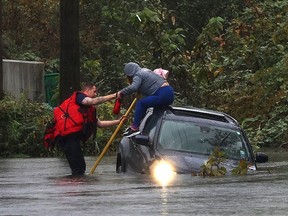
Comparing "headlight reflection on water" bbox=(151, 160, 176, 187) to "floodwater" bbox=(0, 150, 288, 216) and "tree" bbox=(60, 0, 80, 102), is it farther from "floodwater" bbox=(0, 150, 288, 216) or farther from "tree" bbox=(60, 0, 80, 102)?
"tree" bbox=(60, 0, 80, 102)

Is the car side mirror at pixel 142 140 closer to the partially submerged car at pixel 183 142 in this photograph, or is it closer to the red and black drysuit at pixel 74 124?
the partially submerged car at pixel 183 142

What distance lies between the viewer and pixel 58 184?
1389 centimetres

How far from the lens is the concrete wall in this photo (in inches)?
1292

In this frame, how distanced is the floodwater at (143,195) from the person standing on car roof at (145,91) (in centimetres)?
135

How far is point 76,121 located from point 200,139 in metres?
1.75

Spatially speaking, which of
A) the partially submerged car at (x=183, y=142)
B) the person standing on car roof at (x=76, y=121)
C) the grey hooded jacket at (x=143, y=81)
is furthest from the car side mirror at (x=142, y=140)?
the grey hooded jacket at (x=143, y=81)

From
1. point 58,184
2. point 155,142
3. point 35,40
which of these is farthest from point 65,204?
point 35,40

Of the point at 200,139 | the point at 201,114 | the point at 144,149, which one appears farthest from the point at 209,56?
the point at 144,149

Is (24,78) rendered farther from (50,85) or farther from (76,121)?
(76,121)

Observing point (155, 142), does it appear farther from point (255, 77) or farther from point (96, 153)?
point (255, 77)

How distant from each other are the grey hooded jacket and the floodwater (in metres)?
1.66

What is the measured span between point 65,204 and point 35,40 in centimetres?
3378

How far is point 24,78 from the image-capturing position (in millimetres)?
33531

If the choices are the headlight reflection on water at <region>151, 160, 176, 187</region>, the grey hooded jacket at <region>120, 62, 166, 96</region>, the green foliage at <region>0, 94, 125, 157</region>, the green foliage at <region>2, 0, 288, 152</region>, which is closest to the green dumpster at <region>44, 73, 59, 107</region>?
the green foliage at <region>2, 0, 288, 152</region>
